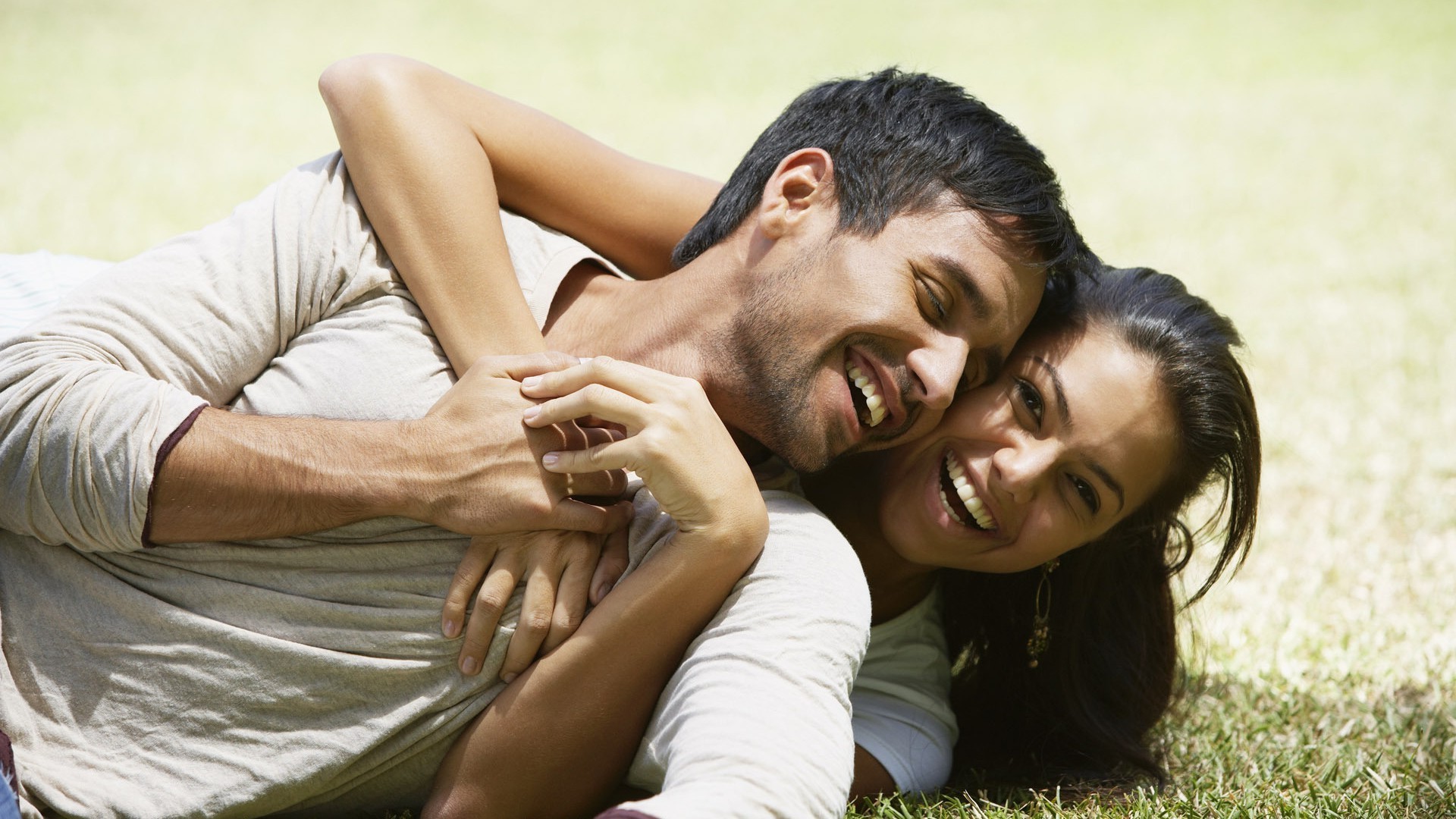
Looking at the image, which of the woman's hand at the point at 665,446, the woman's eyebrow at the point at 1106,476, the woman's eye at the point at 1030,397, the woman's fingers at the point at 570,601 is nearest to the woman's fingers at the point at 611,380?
the woman's hand at the point at 665,446

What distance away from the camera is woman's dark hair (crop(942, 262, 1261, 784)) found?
332cm

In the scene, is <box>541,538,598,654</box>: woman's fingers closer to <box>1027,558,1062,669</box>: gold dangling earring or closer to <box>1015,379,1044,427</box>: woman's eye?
<box>1015,379,1044,427</box>: woman's eye

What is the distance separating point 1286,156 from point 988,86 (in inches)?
158

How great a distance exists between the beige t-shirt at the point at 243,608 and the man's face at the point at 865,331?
22 cm

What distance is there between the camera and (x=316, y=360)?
2.90 meters

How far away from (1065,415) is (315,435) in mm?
1682

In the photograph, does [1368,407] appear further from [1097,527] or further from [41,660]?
[41,660]

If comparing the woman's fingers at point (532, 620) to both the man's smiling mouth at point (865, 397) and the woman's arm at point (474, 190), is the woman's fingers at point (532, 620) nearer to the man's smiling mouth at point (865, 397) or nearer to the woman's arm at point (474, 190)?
the woman's arm at point (474, 190)

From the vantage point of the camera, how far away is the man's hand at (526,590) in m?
2.64

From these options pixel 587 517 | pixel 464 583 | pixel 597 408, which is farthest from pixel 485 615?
pixel 597 408

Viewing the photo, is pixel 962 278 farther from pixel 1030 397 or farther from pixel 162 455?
pixel 162 455

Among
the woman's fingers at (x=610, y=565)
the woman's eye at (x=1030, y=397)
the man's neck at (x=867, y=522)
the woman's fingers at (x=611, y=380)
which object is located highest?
the woman's fingers at (x=611, y=380)

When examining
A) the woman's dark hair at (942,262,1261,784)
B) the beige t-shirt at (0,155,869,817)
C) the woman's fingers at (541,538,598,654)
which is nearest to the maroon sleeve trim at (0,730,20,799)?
the beige t-shirt at (0,155,869,817)

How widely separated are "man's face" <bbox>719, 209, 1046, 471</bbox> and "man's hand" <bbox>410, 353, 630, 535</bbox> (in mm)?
487
